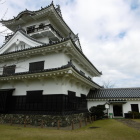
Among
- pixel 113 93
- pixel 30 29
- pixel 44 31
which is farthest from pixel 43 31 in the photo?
pixel 113 93

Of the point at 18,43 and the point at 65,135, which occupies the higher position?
the point at 18,43

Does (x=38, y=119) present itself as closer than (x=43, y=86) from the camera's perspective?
Yes

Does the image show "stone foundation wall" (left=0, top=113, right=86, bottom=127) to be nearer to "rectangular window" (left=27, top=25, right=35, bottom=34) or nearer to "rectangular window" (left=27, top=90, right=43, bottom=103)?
"rectangular window" (left=27, top=90, right=43, bottom=103)

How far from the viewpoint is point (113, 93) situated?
68.0ft

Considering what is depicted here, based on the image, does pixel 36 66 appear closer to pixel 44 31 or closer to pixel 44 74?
pixel 44 74

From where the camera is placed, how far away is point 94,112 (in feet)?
54.9

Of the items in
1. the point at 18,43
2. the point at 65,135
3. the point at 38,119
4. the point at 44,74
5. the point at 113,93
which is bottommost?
the point at 65,135

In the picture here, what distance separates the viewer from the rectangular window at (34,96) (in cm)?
1230

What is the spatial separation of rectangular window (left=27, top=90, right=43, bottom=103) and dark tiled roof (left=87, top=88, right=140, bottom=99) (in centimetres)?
912

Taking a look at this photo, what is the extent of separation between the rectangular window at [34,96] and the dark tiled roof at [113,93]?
29.9 ft

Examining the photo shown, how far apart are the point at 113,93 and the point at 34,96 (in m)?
13.4

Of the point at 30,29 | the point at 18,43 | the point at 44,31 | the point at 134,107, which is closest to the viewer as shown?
the point at 18,43

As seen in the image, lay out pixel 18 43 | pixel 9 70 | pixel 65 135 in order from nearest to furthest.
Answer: pixel 65 135 < pixel 9 70 < pixel 18 43

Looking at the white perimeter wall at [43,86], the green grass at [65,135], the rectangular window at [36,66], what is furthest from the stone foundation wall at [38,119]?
the rectangular window at [36,66]
